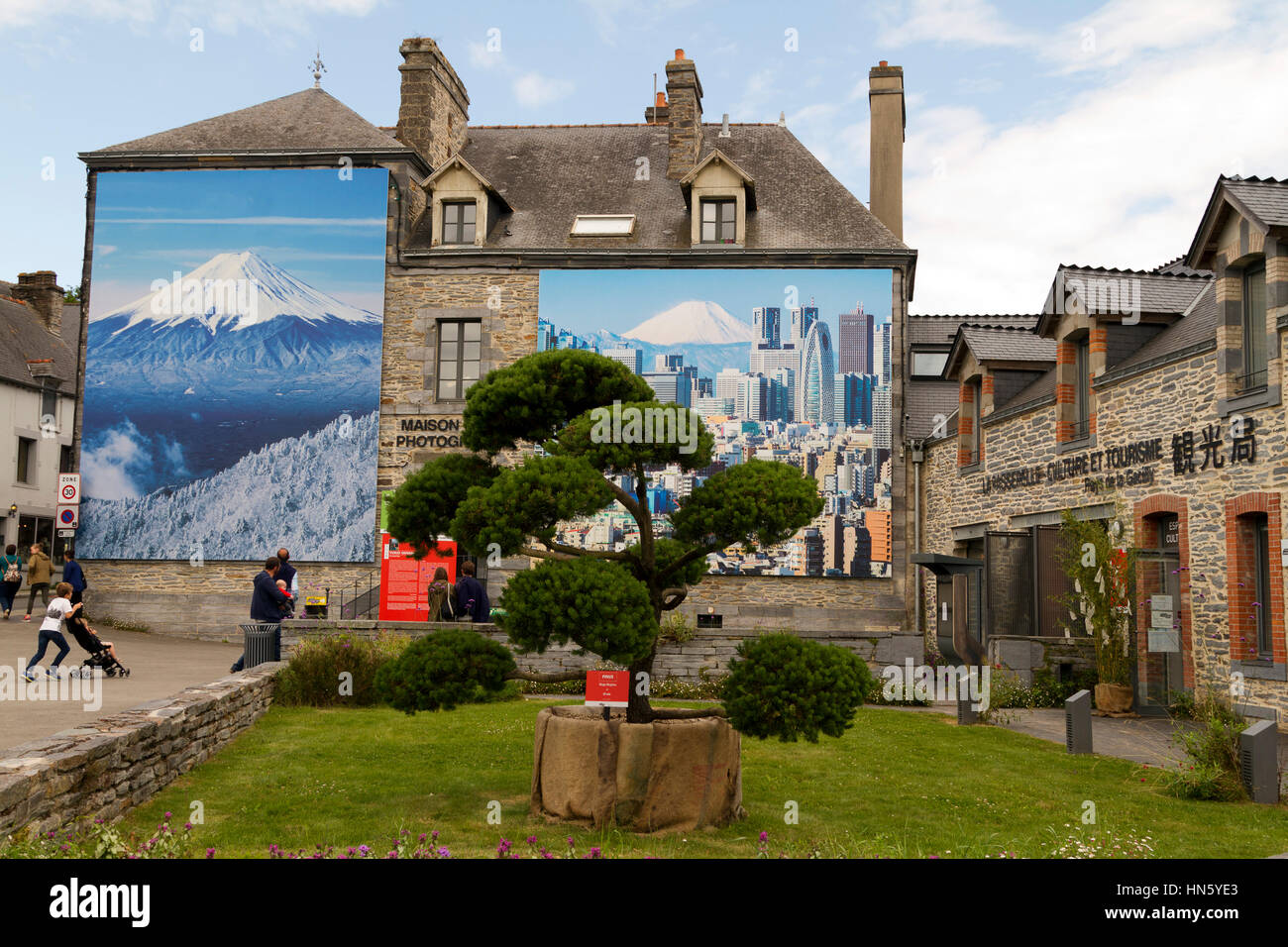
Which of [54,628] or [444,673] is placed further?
[54,628]

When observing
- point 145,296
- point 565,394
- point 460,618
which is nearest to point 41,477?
point 145,296

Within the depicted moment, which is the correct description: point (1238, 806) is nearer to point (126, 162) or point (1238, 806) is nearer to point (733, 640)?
point (733, 640)

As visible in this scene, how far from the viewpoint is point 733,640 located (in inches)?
559

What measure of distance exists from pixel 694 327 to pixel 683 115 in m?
5.26

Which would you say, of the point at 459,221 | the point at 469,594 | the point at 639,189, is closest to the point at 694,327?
the point at 639,189

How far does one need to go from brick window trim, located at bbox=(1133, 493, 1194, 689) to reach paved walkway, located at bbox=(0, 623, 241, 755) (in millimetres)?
11220

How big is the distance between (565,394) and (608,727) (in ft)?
7.60

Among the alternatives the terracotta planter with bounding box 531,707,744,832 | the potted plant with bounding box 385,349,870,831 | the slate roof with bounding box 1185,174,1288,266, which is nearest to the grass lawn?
the terracotta planter with bounding box 531,707,744,832

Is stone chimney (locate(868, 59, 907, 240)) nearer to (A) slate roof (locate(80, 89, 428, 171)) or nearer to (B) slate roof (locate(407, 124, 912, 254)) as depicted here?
(B) slate roof (locate(407, 124, 912, 254))

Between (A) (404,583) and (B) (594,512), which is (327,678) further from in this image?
(A) (404,583)

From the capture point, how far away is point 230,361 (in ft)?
69.5

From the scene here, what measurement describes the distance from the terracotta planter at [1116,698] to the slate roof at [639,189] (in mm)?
10124

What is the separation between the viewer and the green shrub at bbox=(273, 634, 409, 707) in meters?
12.1
